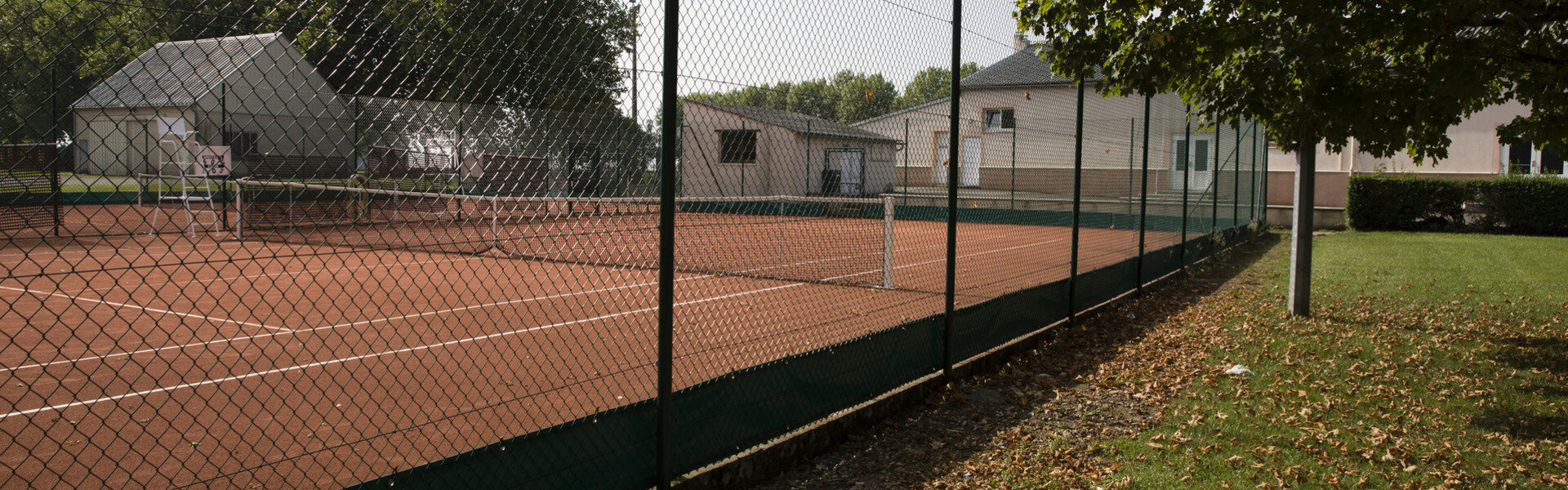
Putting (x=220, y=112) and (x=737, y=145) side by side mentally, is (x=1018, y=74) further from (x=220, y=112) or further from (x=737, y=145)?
(x=220, y=112)

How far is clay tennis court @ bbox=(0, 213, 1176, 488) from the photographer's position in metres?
4.47

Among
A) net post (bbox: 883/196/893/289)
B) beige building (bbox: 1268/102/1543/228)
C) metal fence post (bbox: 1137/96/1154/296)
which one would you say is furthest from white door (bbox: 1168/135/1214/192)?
net post (bbox: 883/196/893/289)

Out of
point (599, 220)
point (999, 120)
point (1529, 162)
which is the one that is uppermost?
point (1529, 162)

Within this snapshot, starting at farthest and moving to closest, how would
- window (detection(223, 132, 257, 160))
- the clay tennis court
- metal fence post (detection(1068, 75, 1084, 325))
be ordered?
metal fence post (detection(1068, 75, 1084, 325)), the clay tennis court, window (detection(223, 132, 257, 160))

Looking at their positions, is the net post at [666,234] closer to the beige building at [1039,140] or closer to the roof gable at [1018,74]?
the beige building at [1039,140]

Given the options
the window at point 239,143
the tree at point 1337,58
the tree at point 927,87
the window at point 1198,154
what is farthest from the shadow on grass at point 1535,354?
the window at point 1198,154

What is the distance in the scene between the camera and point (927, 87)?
6.69 metres

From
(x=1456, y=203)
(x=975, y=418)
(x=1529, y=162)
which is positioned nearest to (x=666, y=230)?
(x=975, y=418)

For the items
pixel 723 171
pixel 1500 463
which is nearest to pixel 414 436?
pixel 723 171

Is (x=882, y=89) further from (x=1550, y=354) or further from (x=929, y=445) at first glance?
(x=1550, y=354)

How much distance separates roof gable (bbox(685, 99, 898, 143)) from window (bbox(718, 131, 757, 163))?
0.35 ft

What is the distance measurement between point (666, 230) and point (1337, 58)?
5.15 meters

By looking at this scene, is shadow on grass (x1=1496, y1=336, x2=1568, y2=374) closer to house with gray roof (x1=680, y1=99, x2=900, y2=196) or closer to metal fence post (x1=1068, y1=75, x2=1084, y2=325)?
metal fence post (x1=1068, y1=75, x2=1084, y2=325)

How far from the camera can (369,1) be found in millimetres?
3107
